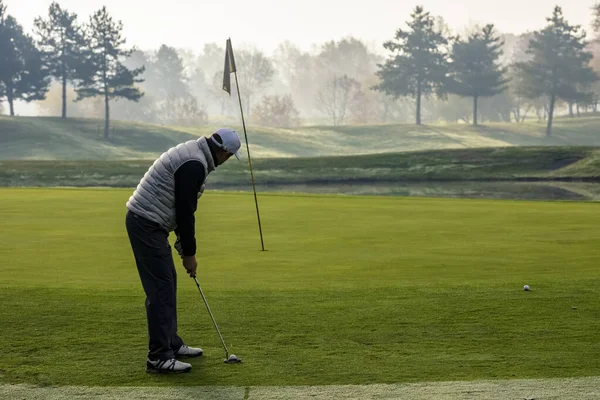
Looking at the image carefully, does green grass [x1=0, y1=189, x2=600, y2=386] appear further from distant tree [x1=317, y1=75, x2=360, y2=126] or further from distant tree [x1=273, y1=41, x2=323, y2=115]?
distant tree [x1=273, y1=41, x2=323, y2=115]

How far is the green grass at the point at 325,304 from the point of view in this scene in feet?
22.1

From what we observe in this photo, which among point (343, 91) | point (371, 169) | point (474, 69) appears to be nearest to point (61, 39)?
point (474, 69)

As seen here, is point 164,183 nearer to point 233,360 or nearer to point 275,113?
point 233,360

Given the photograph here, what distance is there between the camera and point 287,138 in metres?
103

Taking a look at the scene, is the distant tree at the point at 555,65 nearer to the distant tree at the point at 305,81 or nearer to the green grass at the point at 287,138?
the green grass at the point at 287,138

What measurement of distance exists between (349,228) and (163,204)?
392 inches

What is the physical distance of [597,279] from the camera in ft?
34.2

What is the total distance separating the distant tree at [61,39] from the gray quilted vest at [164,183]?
9270 cm

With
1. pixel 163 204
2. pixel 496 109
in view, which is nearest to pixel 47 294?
pixel 163 204

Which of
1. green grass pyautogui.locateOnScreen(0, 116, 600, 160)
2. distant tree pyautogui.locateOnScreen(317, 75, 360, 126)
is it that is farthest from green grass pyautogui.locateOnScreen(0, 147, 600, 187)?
distant tree pyautogui.locateOnScreen(317, 75, 360, 126)

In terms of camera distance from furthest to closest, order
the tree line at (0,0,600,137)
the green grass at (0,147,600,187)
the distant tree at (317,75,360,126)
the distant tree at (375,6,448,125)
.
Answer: the distant tree at (317,75,360,126)
the distant tree at (375,6,448,125)
the tree line at (0,0,600,137)
the green grass at (0,147,600,187)

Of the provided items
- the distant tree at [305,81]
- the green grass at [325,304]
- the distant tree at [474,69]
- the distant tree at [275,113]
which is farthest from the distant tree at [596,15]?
the green grass at [325,304]

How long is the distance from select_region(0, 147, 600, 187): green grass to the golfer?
153 ft

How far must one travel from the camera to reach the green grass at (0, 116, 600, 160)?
3398 inches
